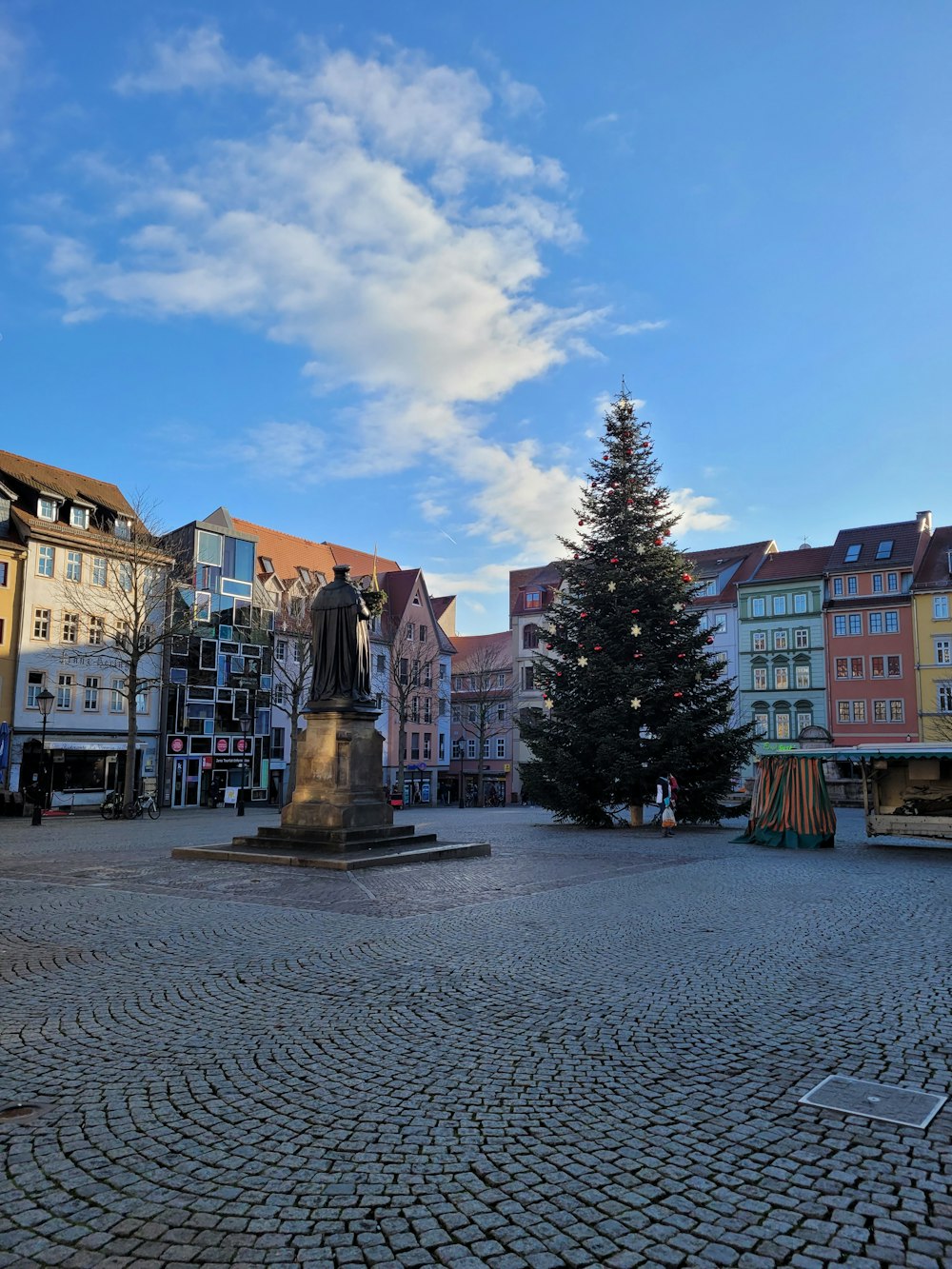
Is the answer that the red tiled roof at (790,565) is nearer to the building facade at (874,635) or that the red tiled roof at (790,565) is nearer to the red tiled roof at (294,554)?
the building facade at (874,635)

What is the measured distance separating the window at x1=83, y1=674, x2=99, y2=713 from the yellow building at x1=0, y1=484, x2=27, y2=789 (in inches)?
137

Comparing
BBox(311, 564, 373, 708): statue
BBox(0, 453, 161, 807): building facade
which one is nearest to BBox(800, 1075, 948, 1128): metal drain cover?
BBox(311, 564, 373, 708): statue

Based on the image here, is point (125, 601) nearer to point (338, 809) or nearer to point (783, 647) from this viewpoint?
point (338, 809)

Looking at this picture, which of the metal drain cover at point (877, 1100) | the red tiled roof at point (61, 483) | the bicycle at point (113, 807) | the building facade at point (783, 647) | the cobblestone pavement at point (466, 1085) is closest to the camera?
the cobblestone pavement at point (466, 1085)

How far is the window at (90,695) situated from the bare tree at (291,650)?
8.62 metres

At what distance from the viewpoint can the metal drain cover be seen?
4328 mm

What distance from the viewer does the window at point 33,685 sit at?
40.9m

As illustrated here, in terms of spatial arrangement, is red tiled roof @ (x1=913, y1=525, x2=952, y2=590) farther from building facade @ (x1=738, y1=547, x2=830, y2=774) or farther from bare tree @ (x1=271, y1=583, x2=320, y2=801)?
bare tree @ (x1=271, y1=583, x2=320, y2=801)

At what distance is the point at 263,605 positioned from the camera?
55031 millimetres

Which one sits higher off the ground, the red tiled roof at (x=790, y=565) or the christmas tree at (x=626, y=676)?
the red tiled roof at (x=790, y=565)

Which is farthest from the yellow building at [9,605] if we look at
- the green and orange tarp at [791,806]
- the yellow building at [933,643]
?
the yellow building at [933,643]

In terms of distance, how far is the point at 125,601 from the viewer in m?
40.3

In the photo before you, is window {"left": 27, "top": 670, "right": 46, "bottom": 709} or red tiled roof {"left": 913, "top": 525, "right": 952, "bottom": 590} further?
red tiled roof {"left": 913, "top": 525, "right": 952, "bottom": 590}

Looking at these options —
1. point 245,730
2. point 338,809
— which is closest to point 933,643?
point 245,730
